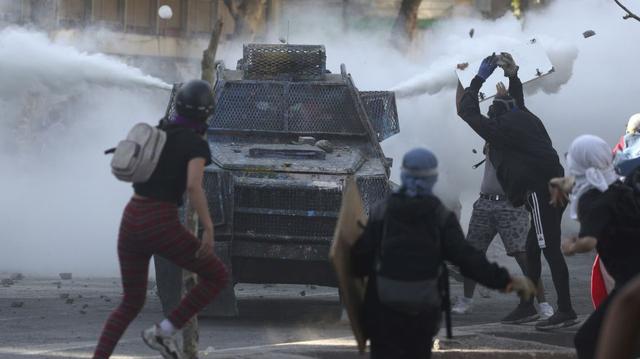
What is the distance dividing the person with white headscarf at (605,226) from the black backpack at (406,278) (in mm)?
855

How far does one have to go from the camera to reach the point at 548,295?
546 inches

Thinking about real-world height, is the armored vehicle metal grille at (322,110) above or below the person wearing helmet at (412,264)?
above

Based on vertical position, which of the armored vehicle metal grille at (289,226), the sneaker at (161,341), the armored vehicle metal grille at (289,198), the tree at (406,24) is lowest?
the sneaker at (161,341)

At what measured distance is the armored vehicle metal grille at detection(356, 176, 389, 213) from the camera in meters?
11.3

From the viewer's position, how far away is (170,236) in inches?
300

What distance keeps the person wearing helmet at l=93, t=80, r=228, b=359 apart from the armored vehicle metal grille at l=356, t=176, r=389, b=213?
3.62 m

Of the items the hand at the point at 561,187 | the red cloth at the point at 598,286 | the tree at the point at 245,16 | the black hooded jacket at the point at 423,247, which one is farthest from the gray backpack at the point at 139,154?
the tree at the point at 245,16

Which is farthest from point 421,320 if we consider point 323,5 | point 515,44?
point 323,5

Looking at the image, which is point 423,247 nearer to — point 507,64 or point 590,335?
point 590,335

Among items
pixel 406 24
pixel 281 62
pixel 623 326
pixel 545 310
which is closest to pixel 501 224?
pixel 545 310

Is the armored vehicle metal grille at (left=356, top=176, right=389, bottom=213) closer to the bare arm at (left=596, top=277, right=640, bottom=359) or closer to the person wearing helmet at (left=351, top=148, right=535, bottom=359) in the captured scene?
the person wearing helmet at (left=351, top=148, right=535, bottom=359)

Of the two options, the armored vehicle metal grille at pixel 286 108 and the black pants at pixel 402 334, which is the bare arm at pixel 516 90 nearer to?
the armored vehicle metal grille at pixel 286 108

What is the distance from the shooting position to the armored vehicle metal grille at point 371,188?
11273 millimetres

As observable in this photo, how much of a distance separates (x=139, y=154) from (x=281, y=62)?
5.50 m
